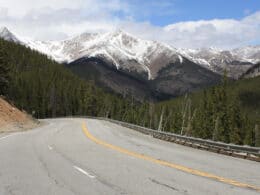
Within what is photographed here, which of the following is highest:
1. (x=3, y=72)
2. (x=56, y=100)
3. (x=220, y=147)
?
(x=3, y=72)

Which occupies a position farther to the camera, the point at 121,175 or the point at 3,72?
the point at 3,72

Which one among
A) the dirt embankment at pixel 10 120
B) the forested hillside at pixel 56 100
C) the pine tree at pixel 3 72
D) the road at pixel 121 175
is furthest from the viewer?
the forested hillside at pixel 56 100

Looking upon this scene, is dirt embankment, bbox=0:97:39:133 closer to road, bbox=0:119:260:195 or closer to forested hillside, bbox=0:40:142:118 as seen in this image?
road, bbox=0:119:260:195

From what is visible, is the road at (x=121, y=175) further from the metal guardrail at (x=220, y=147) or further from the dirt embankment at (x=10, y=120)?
the dirt embankment at (x=10, y=120)

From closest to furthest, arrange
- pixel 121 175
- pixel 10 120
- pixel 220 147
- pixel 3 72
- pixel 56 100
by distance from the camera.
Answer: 1. pixel 121 175
2. pixel 220 147
3. pixel 10 120
4. pixel 3 72
5. pixel 56 100

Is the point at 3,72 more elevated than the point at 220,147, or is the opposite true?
the point at 3,72

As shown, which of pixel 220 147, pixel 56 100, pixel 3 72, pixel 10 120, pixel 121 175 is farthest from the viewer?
pixel 56 100

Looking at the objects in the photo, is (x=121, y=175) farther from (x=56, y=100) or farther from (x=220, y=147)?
(x=56, y=100)

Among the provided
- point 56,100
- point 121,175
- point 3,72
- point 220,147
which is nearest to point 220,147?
point 220,147

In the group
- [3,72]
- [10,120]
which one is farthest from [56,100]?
[10,120]

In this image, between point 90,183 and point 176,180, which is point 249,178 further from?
point 90,183

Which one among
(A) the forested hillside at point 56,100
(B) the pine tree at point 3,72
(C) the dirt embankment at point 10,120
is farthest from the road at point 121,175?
(A) the forested hillside at point 56,100

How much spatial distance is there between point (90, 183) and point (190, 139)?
15046 mm

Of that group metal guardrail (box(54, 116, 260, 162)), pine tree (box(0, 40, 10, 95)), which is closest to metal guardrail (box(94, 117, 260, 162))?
metal guardrail (box(54, 116, 260, 162))
